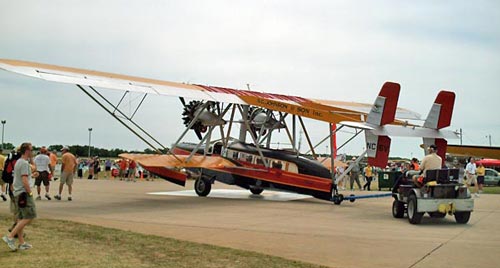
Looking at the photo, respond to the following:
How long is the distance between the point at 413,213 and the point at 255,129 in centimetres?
1193

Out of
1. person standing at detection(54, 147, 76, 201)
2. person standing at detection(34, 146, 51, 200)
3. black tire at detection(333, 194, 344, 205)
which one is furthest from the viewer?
black tire at detection(333, 194, 344, 205)

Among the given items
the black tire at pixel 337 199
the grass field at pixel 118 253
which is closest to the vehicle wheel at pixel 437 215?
the black tire at pixel 337 199

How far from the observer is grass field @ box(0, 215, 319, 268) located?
24.8ft

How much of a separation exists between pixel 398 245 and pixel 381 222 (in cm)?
365

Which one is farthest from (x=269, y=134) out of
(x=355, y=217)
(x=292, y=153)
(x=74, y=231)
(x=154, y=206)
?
(x=74, y=231)

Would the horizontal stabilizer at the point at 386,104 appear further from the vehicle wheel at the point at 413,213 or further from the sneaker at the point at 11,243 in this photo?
the sneaker at the point at 11,243

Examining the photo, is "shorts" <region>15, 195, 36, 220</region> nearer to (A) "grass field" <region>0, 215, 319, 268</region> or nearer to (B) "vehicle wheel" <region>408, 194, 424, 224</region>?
(A) "grass field" <region>0, 215, 319, 268</region>

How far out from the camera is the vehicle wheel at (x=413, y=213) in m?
12.9

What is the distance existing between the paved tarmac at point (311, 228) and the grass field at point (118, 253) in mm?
710

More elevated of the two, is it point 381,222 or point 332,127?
point 332,127

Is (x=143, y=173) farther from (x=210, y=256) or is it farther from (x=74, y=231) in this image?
(x=210, y=256)

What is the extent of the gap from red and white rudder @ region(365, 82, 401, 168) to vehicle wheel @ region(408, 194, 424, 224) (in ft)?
9.15

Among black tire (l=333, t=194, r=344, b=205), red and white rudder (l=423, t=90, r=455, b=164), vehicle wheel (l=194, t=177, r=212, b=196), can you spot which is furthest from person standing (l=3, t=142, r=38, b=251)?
vehicle wheel (l=194, t=177, r=212, b=196)

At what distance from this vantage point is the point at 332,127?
18562 mm
